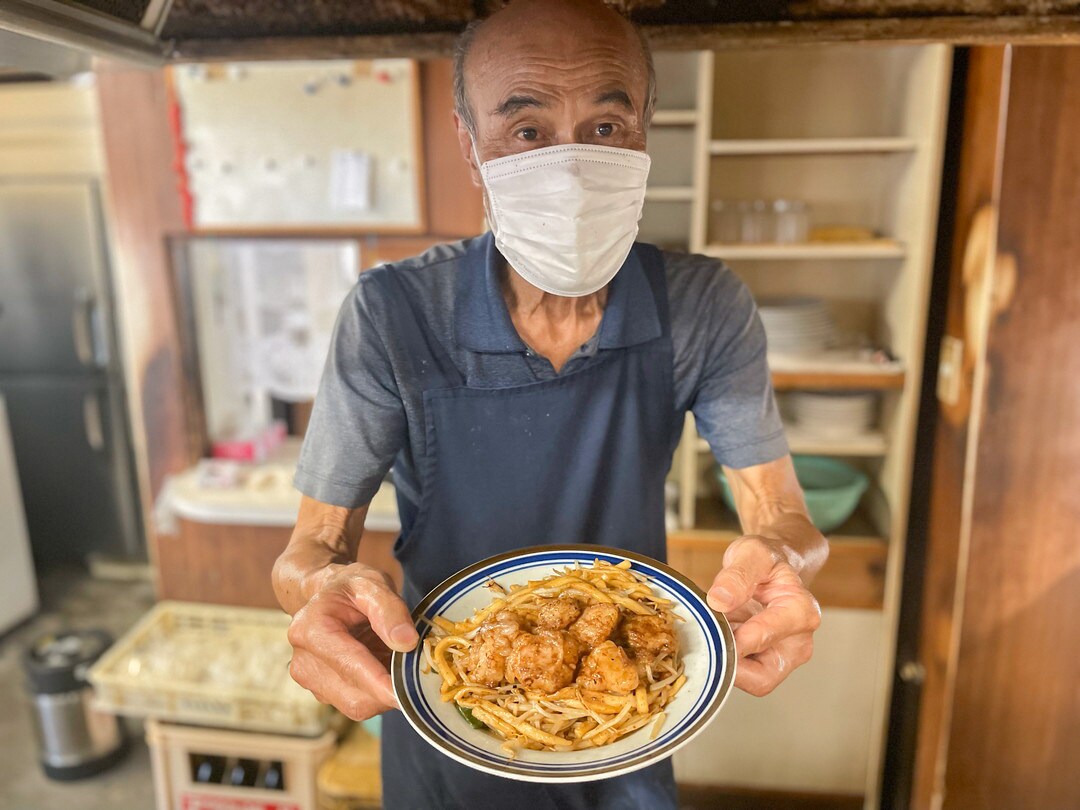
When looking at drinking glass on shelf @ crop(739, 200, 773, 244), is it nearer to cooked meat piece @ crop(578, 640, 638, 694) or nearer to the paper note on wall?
the paper note on wall

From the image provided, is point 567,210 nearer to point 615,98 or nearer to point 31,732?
point 615,98

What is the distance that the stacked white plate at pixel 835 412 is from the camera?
2795mm

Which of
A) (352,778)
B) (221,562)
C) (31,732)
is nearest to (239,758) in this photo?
(352,778)

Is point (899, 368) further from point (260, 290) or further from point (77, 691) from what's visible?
point (77, 691)

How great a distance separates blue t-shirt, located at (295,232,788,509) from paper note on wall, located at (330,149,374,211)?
173 cm

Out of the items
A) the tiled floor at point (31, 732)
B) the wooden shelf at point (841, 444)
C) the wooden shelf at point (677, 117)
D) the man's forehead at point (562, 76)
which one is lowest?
the tiled floor at point (31, 732)

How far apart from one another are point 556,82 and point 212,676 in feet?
7.97

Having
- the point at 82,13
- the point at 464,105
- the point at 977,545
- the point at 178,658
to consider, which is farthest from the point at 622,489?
the point at 178,658

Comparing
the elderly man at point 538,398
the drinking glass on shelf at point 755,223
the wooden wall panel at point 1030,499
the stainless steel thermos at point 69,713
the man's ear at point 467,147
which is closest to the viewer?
the elderly man at point 538,398

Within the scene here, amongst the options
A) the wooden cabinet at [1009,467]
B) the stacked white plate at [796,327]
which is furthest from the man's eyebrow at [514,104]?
the stacked white plate at [796,327]

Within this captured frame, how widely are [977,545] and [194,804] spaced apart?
8.26ft

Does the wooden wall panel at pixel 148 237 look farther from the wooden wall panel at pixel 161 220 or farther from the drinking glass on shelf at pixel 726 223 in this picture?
the drinking glass on shelf at pixel 726 223

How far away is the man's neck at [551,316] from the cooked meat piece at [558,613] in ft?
1.20

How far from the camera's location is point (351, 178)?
290 cm
